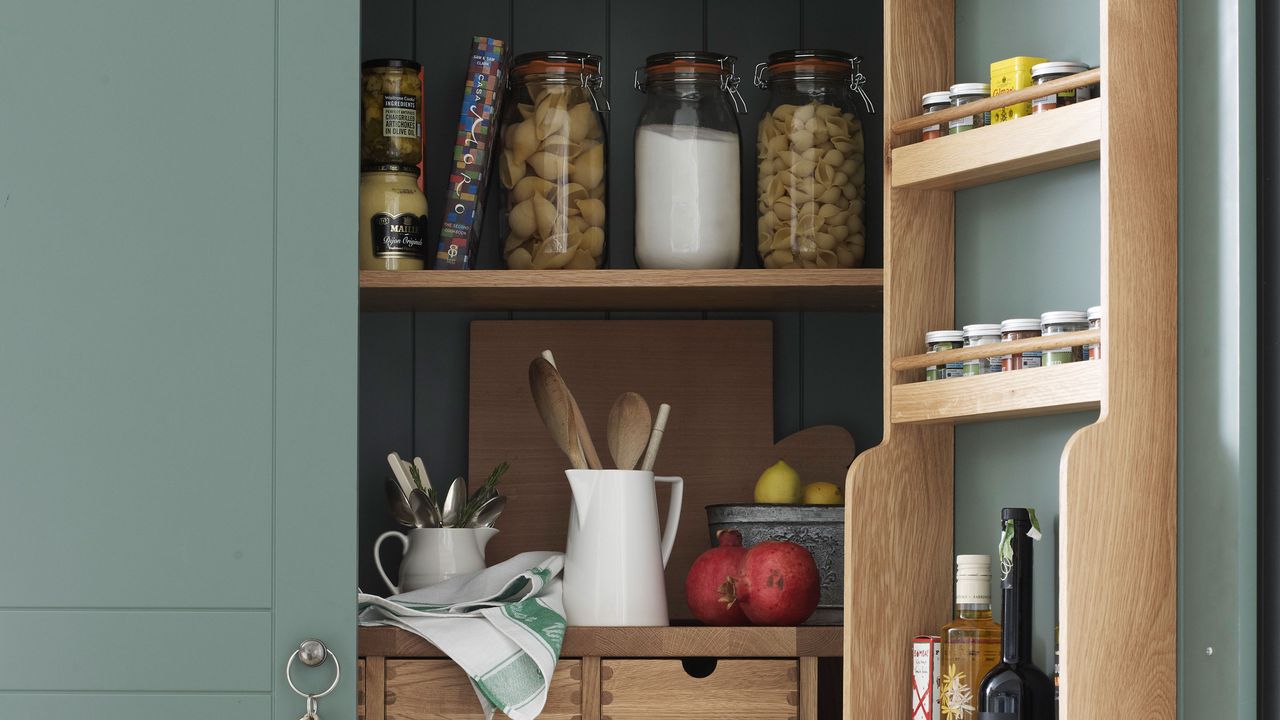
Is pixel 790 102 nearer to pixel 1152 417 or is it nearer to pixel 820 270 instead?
pixel 820 270

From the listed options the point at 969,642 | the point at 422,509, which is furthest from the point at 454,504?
the point at 969,642

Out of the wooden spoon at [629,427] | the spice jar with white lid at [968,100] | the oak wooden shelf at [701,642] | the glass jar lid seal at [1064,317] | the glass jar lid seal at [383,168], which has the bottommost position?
the oak wooden shelf at [701,642]

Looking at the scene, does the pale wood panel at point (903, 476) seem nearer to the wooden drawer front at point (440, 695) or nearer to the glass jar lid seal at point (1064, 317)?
the glass jar lid seal at point (1064, 317)

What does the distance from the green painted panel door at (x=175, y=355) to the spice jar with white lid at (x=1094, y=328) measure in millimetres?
778

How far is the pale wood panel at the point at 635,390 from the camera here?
6.28 ft

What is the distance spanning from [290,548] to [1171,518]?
91 cm

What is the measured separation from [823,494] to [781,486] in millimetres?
55

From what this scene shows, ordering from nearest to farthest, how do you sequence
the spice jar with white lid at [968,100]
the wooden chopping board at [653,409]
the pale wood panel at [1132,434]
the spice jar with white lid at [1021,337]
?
1. the pale wood panel at [1132,434]
2. the spice jar with white lid at [1021,337]
3. the spice jar with white lid at [968,100]
4. the wooden chopping board at [653,409]

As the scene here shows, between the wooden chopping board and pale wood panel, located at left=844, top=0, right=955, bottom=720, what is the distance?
40 cm

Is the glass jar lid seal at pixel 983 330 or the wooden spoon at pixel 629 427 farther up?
the glass jar lid seal at pixel 983 330

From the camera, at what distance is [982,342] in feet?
4.59

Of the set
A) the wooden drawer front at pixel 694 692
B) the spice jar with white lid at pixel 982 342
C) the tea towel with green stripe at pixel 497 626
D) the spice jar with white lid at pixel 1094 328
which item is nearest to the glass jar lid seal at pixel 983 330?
the spice jar with white lid at pixel 982 342

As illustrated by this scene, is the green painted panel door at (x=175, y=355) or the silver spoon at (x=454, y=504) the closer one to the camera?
the green painted panel door at (x=175, y=355)

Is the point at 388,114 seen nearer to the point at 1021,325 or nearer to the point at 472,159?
the point at 472,159
